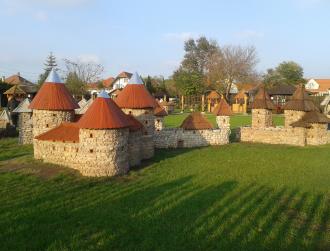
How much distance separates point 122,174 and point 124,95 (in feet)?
21.4

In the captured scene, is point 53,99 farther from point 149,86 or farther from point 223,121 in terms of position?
point 149,86

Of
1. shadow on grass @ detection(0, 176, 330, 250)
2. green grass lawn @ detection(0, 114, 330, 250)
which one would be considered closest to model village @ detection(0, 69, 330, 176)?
green grass lawn @ detection(0, 114, 330, 250)

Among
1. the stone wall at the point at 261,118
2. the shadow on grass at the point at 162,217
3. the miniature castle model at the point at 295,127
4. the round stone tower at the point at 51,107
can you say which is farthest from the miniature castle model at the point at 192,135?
the shadow on grass at the point at 162,217

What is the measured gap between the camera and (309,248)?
31.1 ft

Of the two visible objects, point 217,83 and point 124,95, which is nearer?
point 124,95

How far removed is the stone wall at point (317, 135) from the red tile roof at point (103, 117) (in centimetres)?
1630

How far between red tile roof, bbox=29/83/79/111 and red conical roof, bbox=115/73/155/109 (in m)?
2.88

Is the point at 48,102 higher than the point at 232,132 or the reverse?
higher

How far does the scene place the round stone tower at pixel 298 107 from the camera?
28.1 m

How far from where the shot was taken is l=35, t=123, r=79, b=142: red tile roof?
708 inches

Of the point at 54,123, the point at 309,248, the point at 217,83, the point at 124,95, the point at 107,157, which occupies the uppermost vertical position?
the point at 217,83

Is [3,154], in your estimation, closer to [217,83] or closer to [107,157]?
[107,157]

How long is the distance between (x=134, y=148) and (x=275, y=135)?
1360 centimetres

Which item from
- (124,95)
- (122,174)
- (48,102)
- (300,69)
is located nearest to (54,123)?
(48,102)
